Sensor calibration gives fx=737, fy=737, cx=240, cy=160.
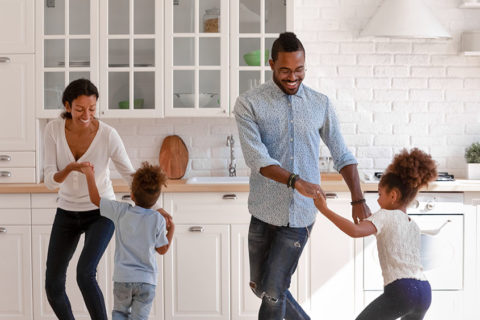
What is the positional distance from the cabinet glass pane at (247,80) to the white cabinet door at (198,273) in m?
0.86

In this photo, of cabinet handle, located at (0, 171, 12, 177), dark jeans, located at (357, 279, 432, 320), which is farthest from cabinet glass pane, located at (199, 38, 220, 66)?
dark jeans, located at (357, 279, 432, 320)

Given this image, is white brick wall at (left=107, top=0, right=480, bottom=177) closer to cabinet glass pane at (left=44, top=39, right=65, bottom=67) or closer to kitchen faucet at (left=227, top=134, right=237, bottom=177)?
kitchen faucet at (left=227, top=134, right=237, bottom=177)

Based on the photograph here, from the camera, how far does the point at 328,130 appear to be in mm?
3061

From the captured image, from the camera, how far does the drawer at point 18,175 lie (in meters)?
4.39

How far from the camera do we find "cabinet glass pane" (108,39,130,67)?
446 cm

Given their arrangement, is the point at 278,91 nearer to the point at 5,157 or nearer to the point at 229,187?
the point at 229,187

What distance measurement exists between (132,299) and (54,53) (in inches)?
76.4

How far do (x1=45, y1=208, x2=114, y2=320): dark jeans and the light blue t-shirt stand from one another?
1.01ft

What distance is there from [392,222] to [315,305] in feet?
5.21

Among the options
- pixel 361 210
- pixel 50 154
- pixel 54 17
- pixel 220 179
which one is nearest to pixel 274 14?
pixel 220 179

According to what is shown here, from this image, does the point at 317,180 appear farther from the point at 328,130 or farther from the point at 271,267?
the point at 271,267

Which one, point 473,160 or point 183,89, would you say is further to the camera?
point 473,160

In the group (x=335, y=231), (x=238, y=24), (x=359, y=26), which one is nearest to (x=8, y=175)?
(x=238, y=24)

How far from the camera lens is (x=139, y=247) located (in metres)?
3.06
